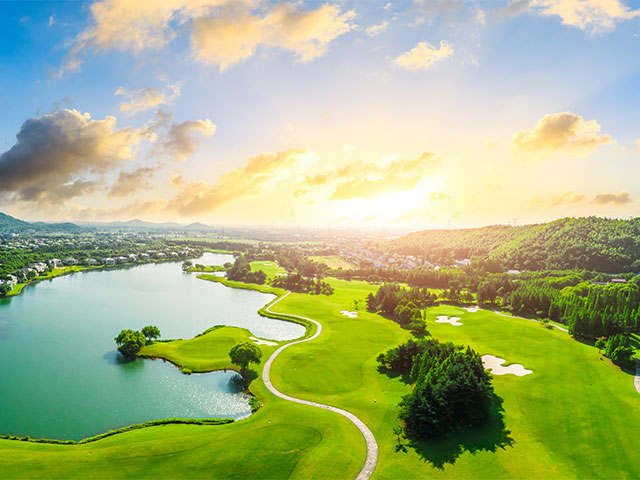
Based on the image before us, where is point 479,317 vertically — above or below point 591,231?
below

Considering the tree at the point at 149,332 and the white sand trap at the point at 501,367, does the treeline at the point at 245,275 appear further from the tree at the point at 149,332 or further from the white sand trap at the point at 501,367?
the white sand trap at the point at 501,367

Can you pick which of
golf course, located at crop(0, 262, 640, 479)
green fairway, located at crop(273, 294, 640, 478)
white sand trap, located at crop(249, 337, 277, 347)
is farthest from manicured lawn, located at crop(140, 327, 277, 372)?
green fairway, located at crop(273, 294, 640, 478)

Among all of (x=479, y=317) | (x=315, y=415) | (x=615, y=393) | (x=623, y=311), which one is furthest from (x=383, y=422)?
(x=623, y=311)

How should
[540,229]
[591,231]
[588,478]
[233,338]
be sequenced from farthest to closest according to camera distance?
[540,229], [591,231], [233,338], [588,478]

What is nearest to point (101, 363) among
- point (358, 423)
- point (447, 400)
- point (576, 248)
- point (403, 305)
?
point (358, 423)

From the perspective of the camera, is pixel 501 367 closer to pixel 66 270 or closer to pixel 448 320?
pixel 448 320

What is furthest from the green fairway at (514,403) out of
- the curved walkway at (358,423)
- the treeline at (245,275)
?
the treeline at (245,275)

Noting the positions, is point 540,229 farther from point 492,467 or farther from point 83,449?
point 83,449
